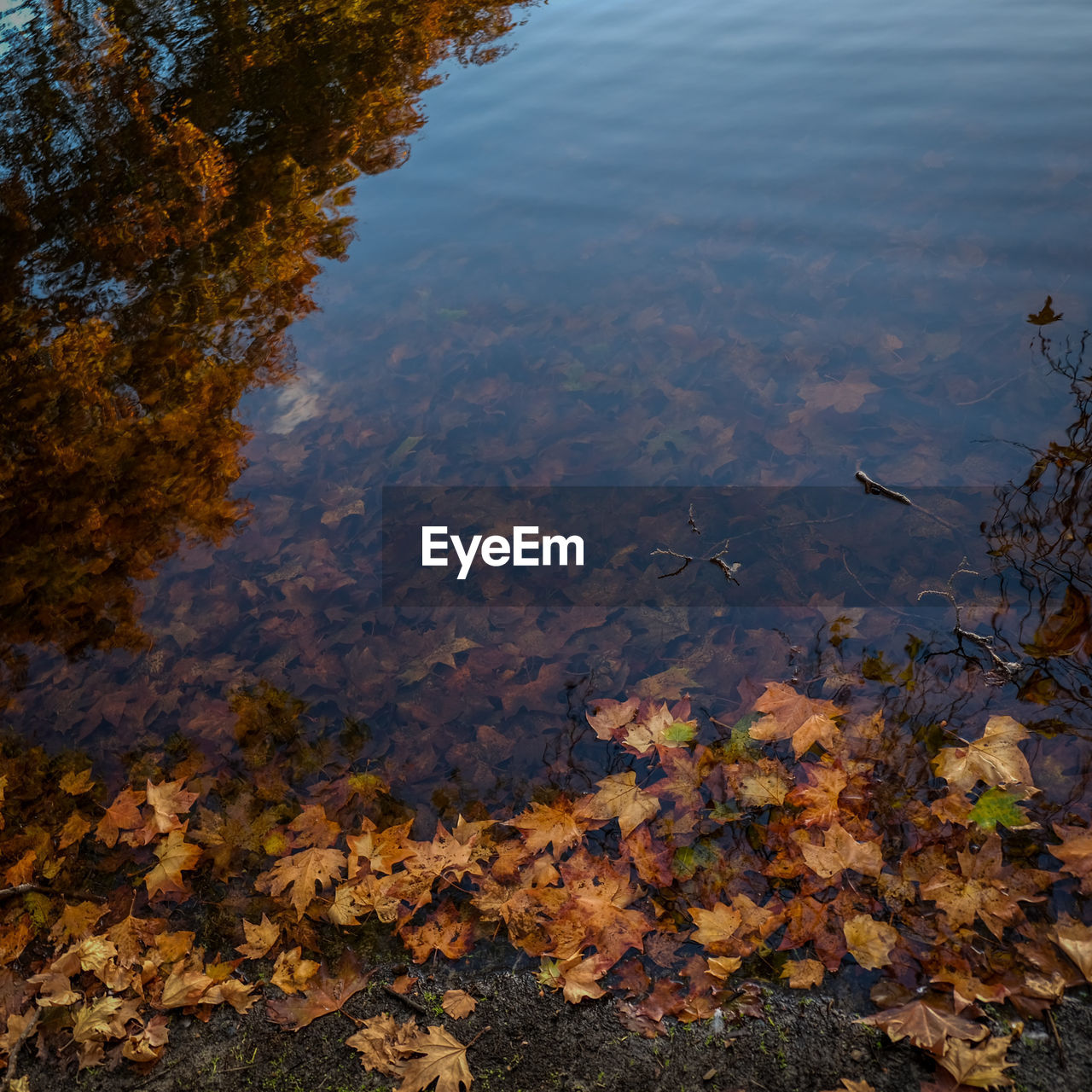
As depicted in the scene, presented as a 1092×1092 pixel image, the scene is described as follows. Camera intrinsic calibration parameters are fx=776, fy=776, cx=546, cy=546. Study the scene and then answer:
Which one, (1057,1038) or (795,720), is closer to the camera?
(1057,1038)

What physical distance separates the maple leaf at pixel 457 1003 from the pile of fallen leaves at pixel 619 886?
0.01 m

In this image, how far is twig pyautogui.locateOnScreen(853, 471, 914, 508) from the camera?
12.1 ft

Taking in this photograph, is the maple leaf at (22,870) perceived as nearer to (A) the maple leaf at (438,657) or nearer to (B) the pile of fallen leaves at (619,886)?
(B) the pile of fallen leaves at (619,886)

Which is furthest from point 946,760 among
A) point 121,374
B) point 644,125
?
point 644,125

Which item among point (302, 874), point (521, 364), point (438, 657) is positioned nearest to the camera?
point (302, 874)

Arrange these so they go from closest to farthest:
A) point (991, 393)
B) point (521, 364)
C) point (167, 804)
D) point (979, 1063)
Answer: point (979, 1063)
point (167, 804)
point (991, 393)
point (521, 364)

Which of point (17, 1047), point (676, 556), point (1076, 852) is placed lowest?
point (17, 1047)

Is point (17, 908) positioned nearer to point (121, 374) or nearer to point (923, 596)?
point (121, 374)

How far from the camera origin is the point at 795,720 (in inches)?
112

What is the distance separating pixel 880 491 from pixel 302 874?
301cm

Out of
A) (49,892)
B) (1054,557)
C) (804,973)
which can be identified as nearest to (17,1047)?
(49,892)

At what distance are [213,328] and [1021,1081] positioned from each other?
5.63m

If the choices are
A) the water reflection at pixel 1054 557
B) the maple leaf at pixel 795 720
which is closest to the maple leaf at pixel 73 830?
the maple leaf at pixel 795 720

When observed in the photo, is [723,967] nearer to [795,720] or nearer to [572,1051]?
[572,1051]
